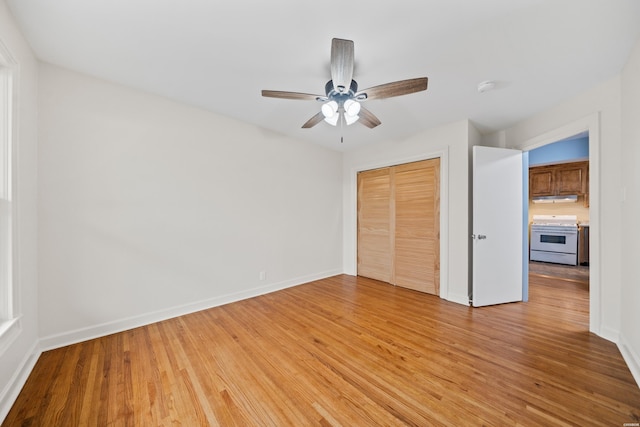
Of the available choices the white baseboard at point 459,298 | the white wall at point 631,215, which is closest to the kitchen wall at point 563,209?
the white baseboard at point 459,298

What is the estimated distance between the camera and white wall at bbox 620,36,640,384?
176 cm

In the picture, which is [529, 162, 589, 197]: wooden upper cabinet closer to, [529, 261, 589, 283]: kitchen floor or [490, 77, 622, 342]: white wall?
[529, 261, 589, 283]: kitchen floor

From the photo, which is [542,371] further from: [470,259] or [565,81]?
[565,81]

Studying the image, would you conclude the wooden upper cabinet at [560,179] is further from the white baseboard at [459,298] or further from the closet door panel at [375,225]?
the white baseboard at [459,298]

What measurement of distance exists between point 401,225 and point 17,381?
13.7 feet

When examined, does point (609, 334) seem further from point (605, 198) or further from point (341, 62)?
point (341, 62)

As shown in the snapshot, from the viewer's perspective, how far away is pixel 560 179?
5293mm

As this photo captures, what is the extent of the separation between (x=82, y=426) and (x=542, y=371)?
119 inches

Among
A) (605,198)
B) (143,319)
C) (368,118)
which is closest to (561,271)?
(605,198)

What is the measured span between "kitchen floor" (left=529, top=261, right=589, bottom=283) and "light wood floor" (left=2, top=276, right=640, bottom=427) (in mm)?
2095

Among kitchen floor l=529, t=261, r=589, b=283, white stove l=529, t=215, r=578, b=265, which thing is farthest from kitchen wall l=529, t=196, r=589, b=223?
kitchen floor l=529, t=261, r=589, b=283

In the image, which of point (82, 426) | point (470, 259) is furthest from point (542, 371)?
point (82, 426)

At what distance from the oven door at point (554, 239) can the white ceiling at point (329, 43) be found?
4.00 metres

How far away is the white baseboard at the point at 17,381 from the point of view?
142 cm
